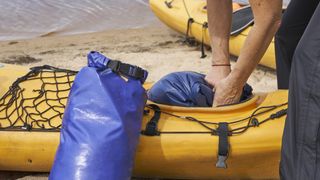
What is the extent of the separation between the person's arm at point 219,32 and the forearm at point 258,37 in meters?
0.19

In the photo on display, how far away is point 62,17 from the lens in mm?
4875

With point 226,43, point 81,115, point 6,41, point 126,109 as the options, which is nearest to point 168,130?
point 126,109

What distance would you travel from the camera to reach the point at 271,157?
1.80 meters

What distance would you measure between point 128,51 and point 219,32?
197 cm

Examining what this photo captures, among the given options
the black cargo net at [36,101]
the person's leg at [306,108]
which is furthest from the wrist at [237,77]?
the black cargo net at [36,101]

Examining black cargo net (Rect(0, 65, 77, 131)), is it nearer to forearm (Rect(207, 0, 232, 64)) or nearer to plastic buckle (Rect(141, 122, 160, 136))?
plastic buckle (Rect(141, 122, 160, 136))

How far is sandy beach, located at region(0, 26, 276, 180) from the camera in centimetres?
343

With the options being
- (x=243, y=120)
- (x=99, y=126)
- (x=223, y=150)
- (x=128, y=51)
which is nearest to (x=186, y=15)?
(x=128, y=51)

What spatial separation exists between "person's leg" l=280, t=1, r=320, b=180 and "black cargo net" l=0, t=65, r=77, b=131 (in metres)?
0.94

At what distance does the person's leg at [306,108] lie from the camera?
133 cm

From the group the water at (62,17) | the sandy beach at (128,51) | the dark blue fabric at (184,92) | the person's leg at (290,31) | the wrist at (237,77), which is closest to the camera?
the wrist at (237,77)

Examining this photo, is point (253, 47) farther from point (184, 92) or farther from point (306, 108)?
point (306, 108)

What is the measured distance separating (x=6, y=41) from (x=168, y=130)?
3.26 metres

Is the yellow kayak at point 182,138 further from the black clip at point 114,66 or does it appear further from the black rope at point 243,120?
the black clip at point 114,66
